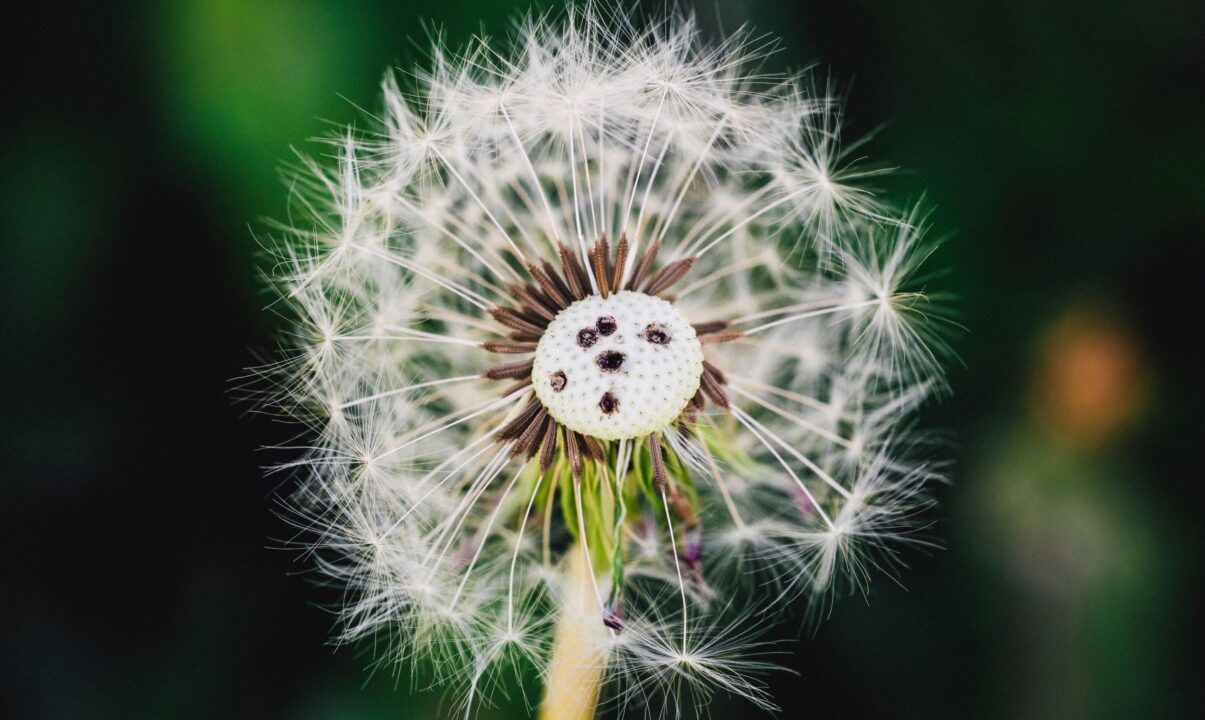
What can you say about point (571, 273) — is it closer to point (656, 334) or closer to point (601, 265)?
point (601, 265)

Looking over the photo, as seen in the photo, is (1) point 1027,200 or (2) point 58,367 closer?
(2) point 58,367

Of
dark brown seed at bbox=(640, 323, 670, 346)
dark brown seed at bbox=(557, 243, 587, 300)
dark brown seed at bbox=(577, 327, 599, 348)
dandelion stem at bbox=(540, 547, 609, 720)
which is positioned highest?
dark brown seed at bbox=(557, 243, 587, 300)

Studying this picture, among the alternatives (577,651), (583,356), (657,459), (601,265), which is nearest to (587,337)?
(583,356)

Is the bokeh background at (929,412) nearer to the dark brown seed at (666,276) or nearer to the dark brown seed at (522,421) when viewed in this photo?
the dark brown seed at (522,421)

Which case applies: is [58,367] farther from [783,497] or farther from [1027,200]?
[1027,200]

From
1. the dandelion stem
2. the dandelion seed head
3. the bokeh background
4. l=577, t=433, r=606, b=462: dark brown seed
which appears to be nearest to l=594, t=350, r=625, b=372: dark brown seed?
the dandelion seed head

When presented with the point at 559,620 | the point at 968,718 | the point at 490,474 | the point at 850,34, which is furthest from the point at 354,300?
the point at 968,718

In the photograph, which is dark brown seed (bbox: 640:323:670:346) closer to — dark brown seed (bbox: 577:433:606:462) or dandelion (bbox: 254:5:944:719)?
dandelion (bbox: 254:5:944:719)
